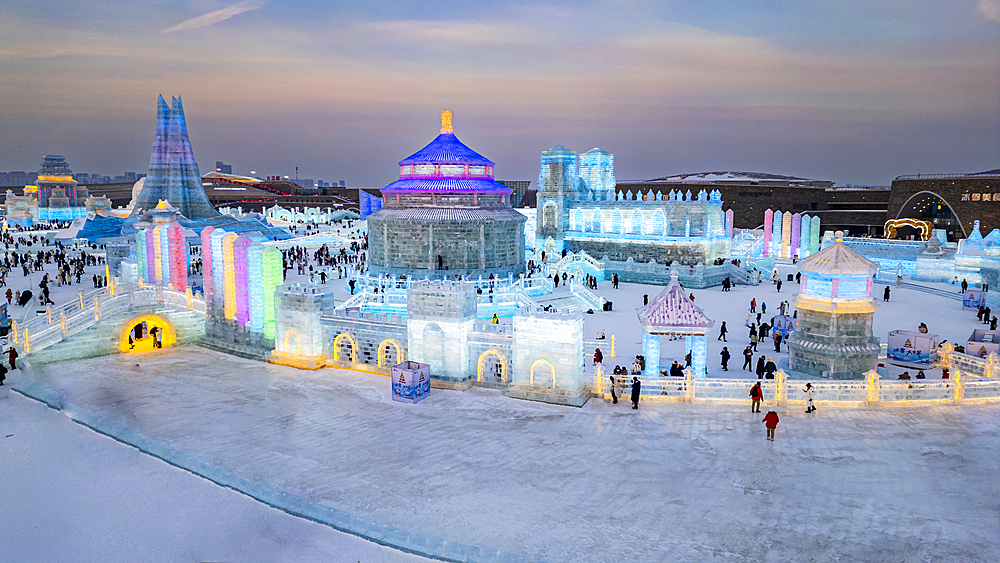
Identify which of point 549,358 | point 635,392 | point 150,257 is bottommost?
point 635,392

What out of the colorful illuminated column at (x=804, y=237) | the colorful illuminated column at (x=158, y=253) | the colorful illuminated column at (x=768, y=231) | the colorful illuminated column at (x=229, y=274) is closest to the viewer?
the colorful illuminated column at (x=229, y=274)

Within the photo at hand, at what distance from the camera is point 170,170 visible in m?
53.6

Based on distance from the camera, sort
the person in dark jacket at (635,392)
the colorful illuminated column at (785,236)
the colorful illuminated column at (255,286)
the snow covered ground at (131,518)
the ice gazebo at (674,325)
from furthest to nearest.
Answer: the colorful illuminated column at (785,236) < the colorful illuminated column at (255,286) < the ice gazebo at (674,325) < the person in dark jacket at (635,392) < the snow covered ground at (131,518)

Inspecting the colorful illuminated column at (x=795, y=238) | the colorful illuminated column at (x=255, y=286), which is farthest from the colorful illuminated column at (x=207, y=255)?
the colorful illuminated column at (x=795, y=238)

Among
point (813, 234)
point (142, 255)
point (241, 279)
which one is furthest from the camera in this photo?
point (813, 234)

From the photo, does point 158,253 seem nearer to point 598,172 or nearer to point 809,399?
point 809,399

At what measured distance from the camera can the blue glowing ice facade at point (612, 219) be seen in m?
40.7

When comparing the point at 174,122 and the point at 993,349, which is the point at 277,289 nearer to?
the point at 993,349

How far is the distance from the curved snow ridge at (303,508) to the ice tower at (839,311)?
1166cm

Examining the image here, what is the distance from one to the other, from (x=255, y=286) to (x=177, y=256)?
5.74 meters

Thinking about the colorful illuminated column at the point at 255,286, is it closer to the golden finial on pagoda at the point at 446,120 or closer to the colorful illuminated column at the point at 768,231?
the golden finial on pagoda at the point at 446,120

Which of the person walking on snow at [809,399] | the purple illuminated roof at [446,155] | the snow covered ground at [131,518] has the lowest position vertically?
the snow covered ground at [131,518]

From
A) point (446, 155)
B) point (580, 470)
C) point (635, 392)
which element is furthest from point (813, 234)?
point (580, 470)

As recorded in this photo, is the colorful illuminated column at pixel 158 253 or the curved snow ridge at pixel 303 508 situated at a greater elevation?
the colorful illuminated column at pixel 158 253
